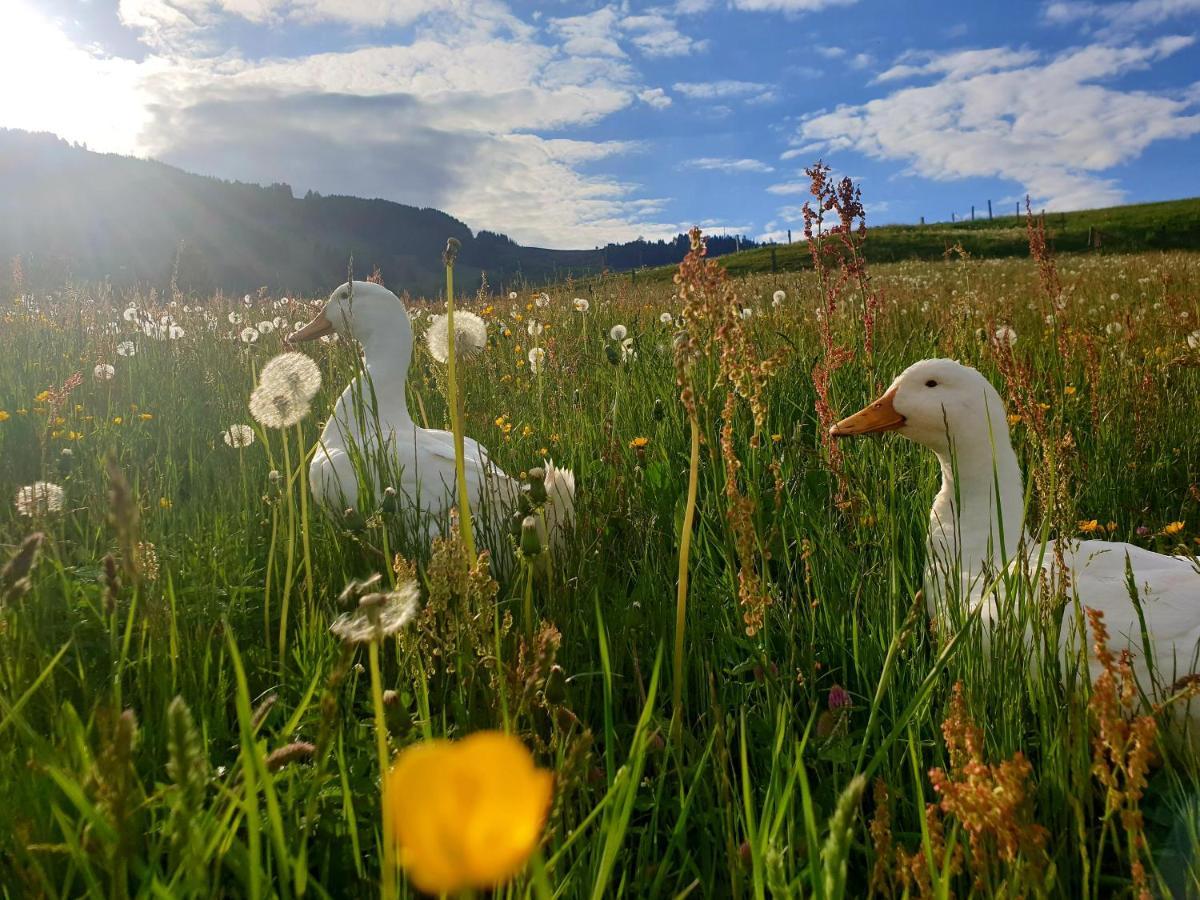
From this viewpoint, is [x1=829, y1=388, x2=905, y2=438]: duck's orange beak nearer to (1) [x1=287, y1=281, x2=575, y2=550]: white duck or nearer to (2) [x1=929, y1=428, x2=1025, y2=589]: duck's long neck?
(2) [x1=929, y1=428, x2=1025, y2=589]: duck's long neck

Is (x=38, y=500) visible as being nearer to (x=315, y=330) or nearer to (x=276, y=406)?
(x=276, y=406)

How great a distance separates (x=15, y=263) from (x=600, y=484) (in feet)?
19.3

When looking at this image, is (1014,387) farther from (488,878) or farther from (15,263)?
(15,263)

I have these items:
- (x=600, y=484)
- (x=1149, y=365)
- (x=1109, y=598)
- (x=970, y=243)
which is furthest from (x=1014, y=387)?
Result: (x=970, y=243)

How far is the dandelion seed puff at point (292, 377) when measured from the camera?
2.27 metres

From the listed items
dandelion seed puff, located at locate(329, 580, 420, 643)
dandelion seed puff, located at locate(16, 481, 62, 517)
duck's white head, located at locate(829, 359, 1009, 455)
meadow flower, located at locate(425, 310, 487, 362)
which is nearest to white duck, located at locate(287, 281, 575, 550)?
meadow flower, located at locate(425, 310, 487, 362)

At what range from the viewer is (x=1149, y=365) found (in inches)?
183

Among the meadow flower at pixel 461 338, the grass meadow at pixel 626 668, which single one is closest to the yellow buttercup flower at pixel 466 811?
the grass meadow at pixel 626 668

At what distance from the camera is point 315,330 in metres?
5.38

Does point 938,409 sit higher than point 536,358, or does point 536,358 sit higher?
point 536,358

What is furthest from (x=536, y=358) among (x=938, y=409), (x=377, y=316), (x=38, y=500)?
(x=38, y=500)

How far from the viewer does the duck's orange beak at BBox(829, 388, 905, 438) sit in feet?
10.4

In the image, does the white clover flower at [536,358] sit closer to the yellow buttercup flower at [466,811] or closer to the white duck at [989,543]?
the white duck at [989,543]

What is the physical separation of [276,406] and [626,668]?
1.18m
